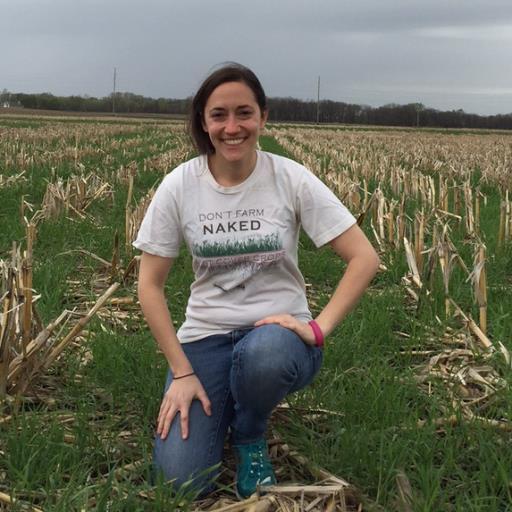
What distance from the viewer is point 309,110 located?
8294cm

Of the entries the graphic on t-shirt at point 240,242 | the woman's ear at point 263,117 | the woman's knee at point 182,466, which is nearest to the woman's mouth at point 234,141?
the woman's ear at point 263,117

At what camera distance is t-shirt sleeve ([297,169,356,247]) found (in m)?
2.21

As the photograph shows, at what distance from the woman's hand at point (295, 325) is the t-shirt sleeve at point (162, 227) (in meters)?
0.43

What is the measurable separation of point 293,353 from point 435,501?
1.95 ft

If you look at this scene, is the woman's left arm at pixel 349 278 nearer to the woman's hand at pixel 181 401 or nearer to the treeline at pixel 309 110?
the woman's hand at pixel 181 401

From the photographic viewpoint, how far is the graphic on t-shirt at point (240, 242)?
89.3 inches

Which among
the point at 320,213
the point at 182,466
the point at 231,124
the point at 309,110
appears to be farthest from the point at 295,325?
the point at 309,110

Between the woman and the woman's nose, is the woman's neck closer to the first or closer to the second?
the woman

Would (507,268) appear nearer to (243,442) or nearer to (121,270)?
(121,270)

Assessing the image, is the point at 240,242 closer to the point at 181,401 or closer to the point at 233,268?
the point at 233,268

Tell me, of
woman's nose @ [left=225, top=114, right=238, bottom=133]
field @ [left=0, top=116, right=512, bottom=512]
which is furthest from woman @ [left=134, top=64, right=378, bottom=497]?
field @ [left=0, top=116, right=512, bottom=512]

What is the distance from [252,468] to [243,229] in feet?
2.58

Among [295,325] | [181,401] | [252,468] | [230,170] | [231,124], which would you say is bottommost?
[252,468]

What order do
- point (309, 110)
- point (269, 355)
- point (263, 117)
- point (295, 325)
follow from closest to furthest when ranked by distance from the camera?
point (269, 355) < point (295, 325) < point (263, 117) < point (309, 110)
